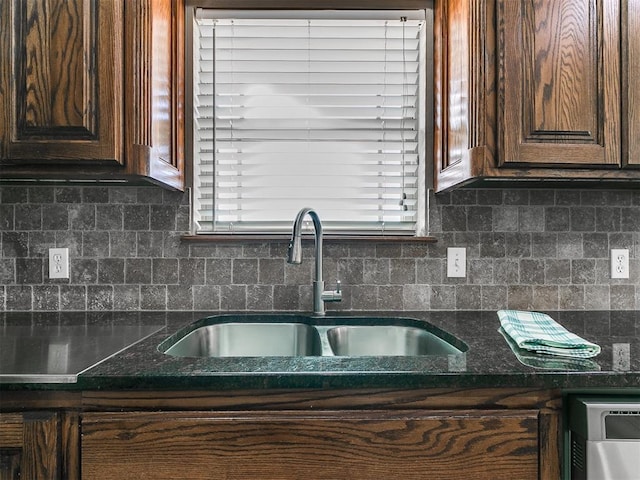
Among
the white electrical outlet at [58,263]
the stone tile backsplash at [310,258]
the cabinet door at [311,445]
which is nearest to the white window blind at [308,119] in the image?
the stone tile backsplash at [310,258]

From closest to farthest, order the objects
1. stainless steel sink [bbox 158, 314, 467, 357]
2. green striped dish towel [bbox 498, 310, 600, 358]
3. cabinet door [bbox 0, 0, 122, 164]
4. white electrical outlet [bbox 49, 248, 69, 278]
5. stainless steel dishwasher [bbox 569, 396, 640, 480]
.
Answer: stainless steel dishwasher [bbox 569, 396, 640, 480] < green striped dish towel [bbox 498, 310, 600, 358] < cabinet door [bbox 0, 0, 122, 164] < stainless steel sink [bbox 158, 314, 467, 357] < white electrical outlet [bbox 49, 248, 69, 278]

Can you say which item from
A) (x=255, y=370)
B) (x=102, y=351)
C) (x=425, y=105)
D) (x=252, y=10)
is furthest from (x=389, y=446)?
(x=252, y=10)

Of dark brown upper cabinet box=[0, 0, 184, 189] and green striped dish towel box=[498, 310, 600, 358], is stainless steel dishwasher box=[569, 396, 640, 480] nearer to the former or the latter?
green striped dish towel box=[498, 310, 600, 358]

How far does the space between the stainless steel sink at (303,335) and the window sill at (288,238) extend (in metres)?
0.29

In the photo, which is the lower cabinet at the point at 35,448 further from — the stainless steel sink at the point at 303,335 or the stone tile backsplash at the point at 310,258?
the stone tile backsplash at the point at 310,258

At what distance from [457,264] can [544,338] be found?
2.04ft

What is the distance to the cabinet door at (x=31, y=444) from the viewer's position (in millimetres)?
926

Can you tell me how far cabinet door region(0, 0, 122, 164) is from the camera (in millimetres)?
1278

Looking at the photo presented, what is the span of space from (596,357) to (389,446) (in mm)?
552

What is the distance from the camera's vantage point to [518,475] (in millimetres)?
945

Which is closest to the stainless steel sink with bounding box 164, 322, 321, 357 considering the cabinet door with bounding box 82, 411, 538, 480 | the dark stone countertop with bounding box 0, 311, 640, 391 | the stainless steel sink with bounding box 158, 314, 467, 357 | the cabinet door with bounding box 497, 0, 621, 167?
the stainless steel sink with bounding box 158, 314, 467, 357

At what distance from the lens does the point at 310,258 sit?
1691 mm

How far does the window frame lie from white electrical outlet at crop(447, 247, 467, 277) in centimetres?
11

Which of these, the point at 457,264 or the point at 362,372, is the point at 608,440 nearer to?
the point at 362,372
